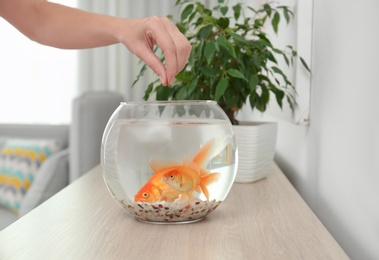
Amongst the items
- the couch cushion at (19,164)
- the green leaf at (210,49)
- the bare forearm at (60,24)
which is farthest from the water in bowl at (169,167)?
the couch cushion at (19,164)

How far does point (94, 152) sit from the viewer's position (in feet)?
9.02

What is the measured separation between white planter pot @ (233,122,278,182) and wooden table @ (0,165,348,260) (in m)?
0.21

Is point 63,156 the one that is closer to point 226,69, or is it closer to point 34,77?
point 226,69

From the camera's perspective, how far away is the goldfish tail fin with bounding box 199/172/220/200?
932 millimetres

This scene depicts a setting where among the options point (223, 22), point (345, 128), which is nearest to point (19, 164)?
point (223, 22)

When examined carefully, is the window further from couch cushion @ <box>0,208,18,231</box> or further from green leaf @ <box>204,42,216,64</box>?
green leaf @ <box>204,42,216,64</box>

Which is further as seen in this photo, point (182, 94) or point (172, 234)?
point (182, 94)

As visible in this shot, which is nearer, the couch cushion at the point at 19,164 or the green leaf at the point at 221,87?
the green leaf at the point at 221,87

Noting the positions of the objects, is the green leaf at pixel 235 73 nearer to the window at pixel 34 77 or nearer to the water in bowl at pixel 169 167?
the water in bowl at pixel 169 167

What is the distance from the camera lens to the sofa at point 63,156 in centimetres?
268

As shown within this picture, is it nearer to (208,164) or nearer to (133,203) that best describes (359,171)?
(208,164)

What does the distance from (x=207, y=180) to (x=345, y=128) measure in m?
0.28

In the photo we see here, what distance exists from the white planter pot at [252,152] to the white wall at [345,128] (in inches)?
4.0

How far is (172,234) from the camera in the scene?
0.89 meters
